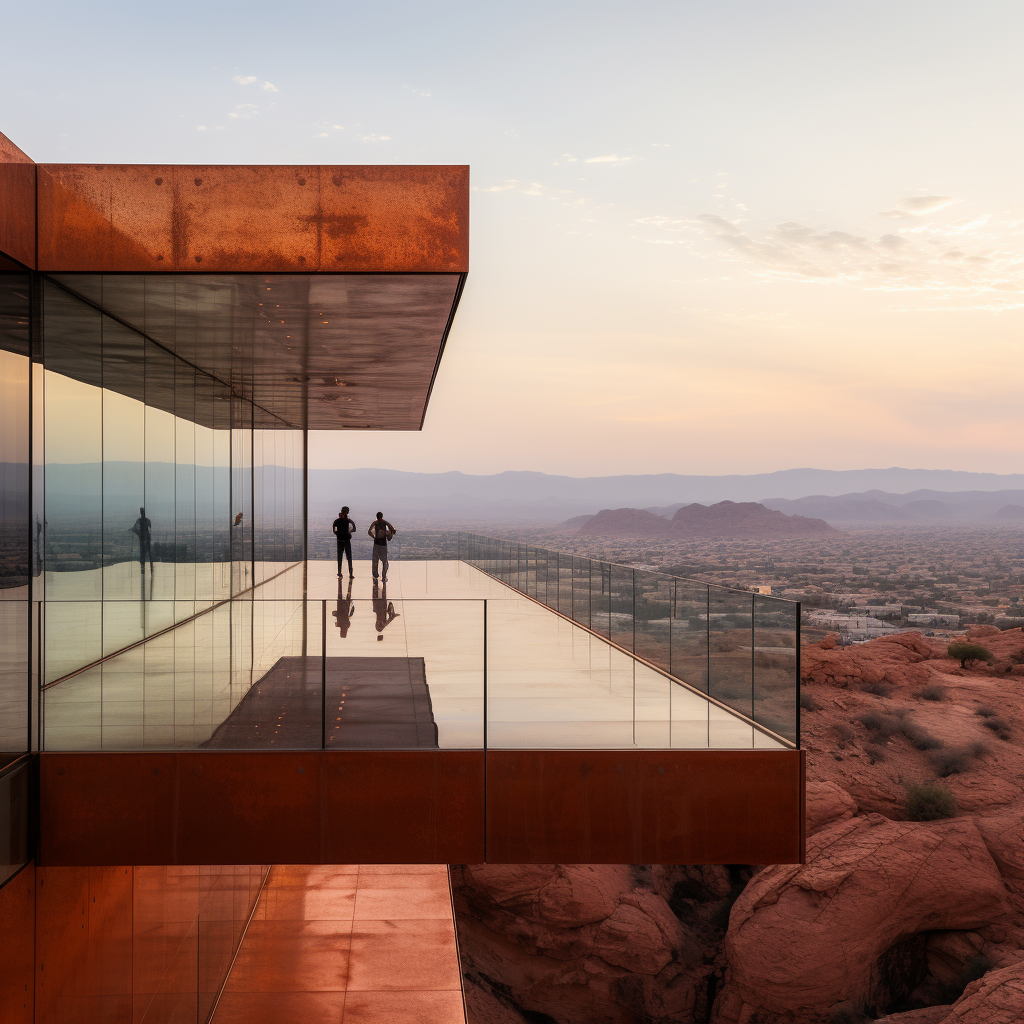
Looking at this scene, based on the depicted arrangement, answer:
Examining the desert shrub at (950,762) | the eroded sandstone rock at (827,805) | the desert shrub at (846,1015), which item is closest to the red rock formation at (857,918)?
the desert shrub at (846,1015)

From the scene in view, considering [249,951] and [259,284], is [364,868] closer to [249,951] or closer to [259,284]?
[249,951]

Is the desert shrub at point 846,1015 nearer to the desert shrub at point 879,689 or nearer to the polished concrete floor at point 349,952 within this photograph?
the polished concrete floor at point 349,952

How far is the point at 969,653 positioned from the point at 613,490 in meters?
119

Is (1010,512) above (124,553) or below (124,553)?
below

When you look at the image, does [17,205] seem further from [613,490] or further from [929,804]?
[613,490]

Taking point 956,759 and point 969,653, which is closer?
point 956,759

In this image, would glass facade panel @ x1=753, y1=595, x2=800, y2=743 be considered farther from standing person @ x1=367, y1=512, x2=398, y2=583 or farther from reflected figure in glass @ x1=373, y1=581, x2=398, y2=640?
standing person @ x1=367, y1=512, x2=398, y2=583

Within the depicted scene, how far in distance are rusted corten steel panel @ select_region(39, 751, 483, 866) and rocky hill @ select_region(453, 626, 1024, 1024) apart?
1670 centimetres

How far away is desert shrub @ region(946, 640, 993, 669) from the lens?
134 feet

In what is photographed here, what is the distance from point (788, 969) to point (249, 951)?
16.4 meters

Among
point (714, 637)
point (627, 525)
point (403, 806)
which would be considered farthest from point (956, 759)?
point (627, 525)

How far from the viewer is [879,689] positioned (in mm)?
36875

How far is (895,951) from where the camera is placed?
24859mm

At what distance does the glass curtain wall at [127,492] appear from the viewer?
8016mm
